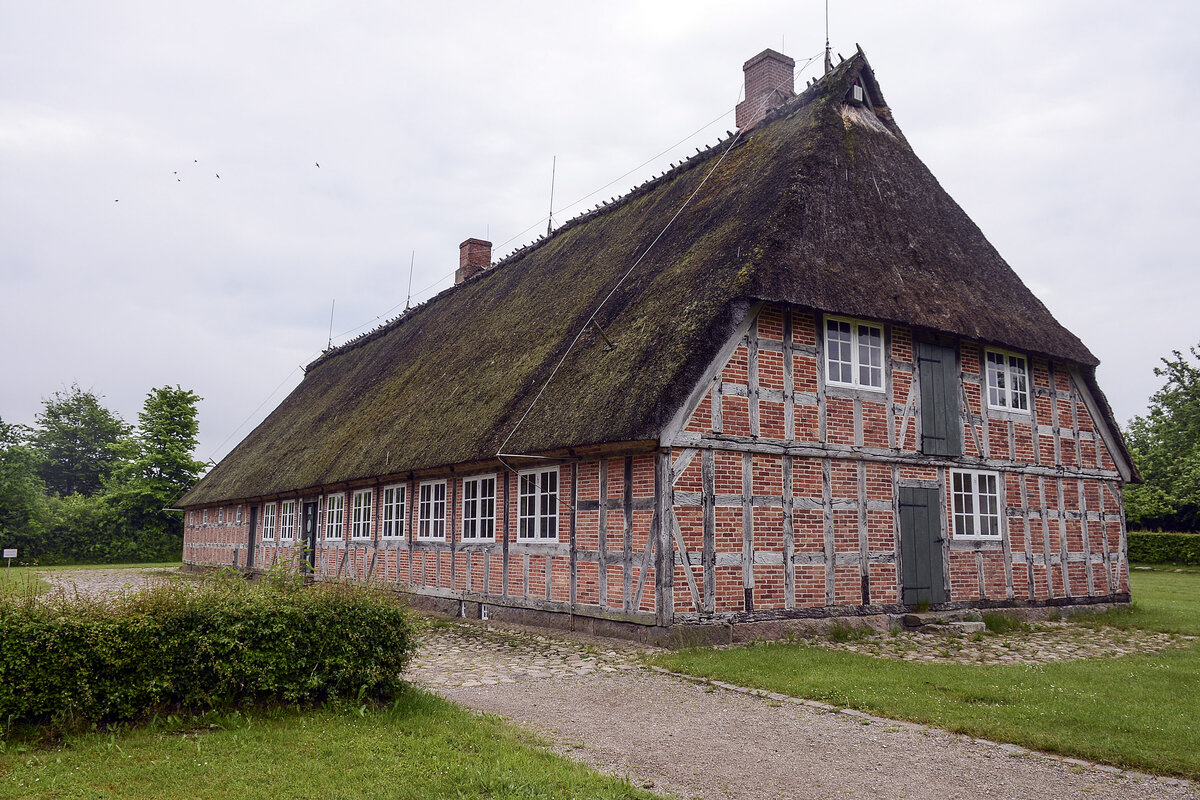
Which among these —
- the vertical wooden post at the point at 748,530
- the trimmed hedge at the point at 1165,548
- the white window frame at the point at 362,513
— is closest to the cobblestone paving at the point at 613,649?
the vertical wooden post at the point at 748,530

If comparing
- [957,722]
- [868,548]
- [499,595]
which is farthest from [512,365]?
[957,722]

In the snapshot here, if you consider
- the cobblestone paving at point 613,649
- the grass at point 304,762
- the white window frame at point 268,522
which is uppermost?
the white window frame at point 268,522

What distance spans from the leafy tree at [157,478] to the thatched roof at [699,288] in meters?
22.6

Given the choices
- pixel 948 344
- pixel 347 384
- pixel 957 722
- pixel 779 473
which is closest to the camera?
pixel 957 722

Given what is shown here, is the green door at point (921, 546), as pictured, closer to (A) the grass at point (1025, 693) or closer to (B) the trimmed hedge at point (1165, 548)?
(A) the grass at point (1025, 693)

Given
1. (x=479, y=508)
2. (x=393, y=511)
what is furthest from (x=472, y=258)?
(x=479, y=508)

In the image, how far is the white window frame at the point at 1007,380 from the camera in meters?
13.7

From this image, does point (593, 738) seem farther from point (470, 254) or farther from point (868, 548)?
point (470, 254)

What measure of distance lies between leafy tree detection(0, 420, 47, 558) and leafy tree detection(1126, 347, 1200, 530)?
44.3 metres

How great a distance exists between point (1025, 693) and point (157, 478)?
127 feet

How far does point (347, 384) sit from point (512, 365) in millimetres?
10770

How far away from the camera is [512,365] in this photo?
48.9 feet

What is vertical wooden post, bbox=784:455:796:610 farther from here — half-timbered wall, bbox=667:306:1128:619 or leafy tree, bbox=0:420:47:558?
leafy tree, bbox=0:420:47:558

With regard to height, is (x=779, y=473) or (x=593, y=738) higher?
(x=779, y=473)
